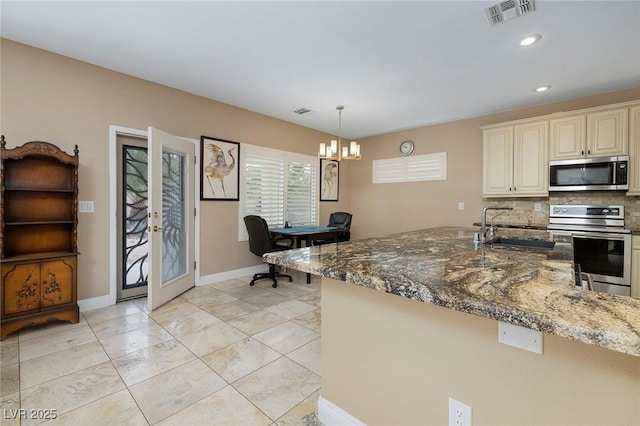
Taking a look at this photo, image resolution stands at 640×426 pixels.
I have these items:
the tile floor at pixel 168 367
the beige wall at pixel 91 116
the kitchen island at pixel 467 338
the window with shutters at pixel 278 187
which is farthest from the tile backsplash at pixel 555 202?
the beige wall at pixel 91 116

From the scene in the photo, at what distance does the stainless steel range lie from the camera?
3.17 metres

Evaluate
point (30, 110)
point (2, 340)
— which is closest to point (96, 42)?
point (30, 110)

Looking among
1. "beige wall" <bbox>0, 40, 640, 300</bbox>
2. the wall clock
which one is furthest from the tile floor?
the wall clock

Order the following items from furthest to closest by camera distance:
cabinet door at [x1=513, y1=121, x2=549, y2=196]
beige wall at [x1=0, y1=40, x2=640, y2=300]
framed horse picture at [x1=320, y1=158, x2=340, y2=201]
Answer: framed horse picture at [x1=320, y1=158, x2=340, y2=201] < cabinet door at [x1=513, y1=121, x2=549, y2=196] < beige wall at [x1=0, y1=40, x2=640, y2=300]

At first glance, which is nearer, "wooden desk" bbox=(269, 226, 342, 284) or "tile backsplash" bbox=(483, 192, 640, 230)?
"tile backsplash" bbox=(483, 192, 640, 230)

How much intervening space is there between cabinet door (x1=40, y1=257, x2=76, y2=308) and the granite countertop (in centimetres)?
248

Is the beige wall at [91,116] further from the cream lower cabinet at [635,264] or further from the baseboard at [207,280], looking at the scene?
the cream lower cabinet at [635,264]

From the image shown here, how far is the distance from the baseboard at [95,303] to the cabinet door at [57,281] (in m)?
0.36

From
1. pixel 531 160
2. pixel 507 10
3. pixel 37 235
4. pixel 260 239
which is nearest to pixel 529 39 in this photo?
pixel 507 10

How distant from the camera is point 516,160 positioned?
399cm

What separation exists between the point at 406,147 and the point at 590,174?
271 centimetres

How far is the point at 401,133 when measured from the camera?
219 inches

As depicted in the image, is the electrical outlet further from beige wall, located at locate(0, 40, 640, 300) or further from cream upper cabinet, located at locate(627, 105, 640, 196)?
cream upper cabinet, located at locate(627, 105, 640, 196)

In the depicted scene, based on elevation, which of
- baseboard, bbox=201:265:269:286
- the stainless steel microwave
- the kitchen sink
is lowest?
baseboard, bbox=201:265:269:286
